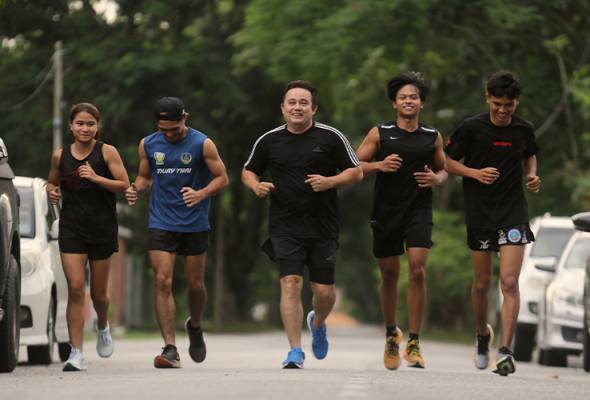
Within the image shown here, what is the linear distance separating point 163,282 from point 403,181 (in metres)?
2.03

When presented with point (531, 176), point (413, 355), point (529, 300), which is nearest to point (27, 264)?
point (413, 355)

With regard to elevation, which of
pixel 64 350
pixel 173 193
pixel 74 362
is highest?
pixel 173 193

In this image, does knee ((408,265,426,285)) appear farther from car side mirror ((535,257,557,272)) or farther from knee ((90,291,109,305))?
car side mirror ((535,257,557,272))

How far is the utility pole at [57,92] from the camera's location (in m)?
36.7

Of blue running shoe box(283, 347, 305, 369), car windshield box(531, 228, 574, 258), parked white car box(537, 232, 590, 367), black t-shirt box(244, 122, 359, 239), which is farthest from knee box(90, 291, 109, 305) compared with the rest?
car windshield box(531, 228, 574, 258)

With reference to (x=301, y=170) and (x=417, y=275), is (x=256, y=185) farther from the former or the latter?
(x=417, y=275)

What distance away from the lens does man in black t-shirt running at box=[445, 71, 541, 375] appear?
13.8 m

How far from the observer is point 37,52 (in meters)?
37.6

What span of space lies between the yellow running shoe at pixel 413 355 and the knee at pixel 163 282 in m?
1.91

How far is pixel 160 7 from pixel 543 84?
968 centimetres

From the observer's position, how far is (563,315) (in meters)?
19.8

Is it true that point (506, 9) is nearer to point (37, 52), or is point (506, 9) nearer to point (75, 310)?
point (37, 52)

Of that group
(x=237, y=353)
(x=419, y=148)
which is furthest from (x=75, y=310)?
(x=237, y=353)

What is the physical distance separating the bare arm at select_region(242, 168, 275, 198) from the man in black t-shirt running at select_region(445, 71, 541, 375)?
4.99ft
